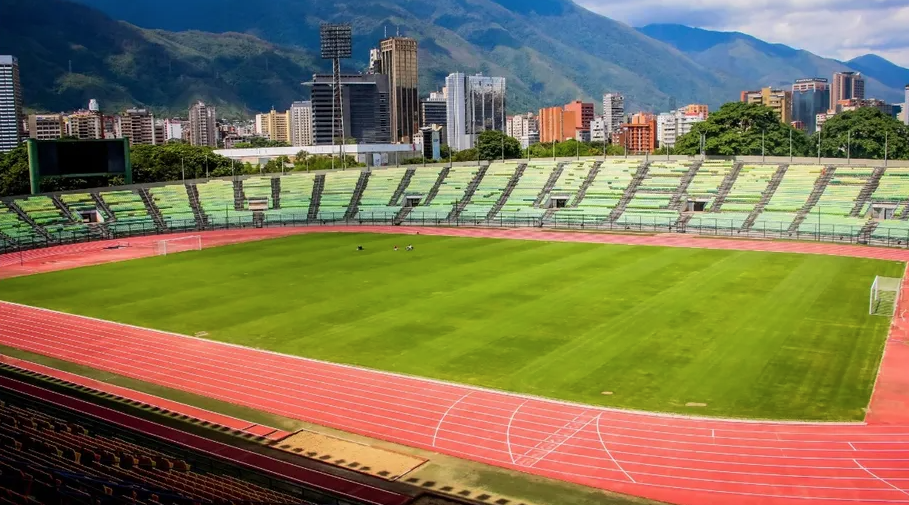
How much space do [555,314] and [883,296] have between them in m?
15.4

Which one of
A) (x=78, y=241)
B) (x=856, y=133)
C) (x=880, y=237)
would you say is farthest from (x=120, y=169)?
(x=856, y=133)

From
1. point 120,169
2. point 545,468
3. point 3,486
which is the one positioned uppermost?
point 120,169

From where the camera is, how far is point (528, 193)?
77.9m

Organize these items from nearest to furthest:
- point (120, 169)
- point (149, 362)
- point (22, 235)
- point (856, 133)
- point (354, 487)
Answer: point (354, 487), point (149, 362), point (22, 235), point (120, 169), point (856, 133)

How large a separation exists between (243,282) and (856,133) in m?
78.6

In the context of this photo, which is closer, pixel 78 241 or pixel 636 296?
pixel 636 296

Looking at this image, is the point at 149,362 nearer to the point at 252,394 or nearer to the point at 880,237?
the point at 252,394

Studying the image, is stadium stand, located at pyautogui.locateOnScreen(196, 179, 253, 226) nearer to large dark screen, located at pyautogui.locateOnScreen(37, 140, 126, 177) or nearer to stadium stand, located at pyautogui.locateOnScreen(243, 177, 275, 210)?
stadium stand, located at pyautogui.locateOnScreen(243, 177, 275, 210)

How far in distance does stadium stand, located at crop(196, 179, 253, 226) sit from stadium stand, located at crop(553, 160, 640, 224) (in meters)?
29.4

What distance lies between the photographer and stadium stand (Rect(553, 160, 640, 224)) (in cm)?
6988

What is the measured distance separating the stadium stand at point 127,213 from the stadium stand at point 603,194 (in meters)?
36.3

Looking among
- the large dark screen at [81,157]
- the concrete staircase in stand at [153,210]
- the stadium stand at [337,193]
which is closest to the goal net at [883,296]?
the stadium stand at [337,193]

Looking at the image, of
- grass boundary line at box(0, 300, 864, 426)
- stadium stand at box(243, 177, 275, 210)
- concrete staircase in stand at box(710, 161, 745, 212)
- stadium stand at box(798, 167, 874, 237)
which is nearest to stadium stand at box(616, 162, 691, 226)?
concrete staircase in stand at box(710, 161, 745, 212)

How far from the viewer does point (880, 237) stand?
5528cm
